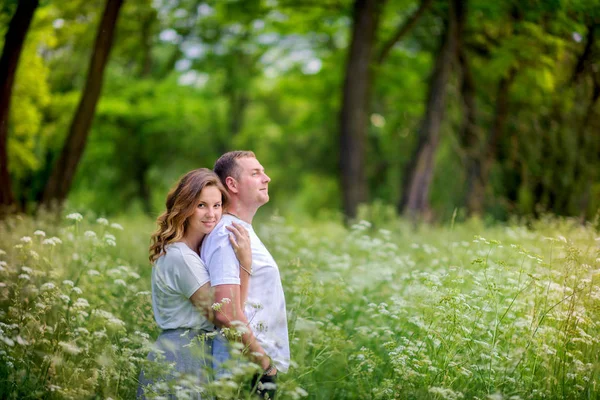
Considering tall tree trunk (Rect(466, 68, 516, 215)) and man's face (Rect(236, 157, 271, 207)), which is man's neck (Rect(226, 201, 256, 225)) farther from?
tall tree trunk (Rect(466, 68, 516, 215))

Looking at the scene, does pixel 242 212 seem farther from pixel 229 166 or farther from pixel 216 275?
pixel 216 275

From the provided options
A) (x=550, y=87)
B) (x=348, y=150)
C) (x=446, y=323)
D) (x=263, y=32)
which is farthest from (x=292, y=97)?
(x=446, y=323)

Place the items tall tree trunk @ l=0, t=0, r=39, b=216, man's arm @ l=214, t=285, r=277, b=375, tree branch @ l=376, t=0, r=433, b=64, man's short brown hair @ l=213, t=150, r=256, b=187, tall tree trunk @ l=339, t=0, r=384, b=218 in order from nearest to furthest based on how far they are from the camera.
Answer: man's arm @ l=214, t=285, r=277, b=375 < man's short brown hair @ l=213, t=150, r=256, b=187 < tall tree trunk @ l=0, t=0, r=39, b=216 < tall tree trunk @ l=339, t=0, r=384, b=218 < tree branch @ l=376, t=0, r=433, b=64

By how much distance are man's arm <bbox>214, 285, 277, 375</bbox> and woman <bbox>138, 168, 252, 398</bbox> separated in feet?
0.30

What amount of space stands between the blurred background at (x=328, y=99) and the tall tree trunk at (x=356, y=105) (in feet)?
0.11

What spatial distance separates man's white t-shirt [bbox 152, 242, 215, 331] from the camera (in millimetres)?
3734

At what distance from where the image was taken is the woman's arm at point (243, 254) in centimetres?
365

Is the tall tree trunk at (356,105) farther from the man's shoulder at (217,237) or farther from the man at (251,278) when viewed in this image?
the man's shoulder at (217,237)

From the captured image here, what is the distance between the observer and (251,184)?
3938 millimetres

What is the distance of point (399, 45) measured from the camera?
22469mm

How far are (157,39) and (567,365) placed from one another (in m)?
21.9

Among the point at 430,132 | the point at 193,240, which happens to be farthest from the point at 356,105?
the point at 193,240

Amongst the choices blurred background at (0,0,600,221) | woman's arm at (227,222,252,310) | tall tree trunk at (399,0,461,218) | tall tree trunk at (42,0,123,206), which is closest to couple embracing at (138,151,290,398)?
woman's arm at (227,222,252,310)

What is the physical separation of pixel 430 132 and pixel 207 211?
450 inches
